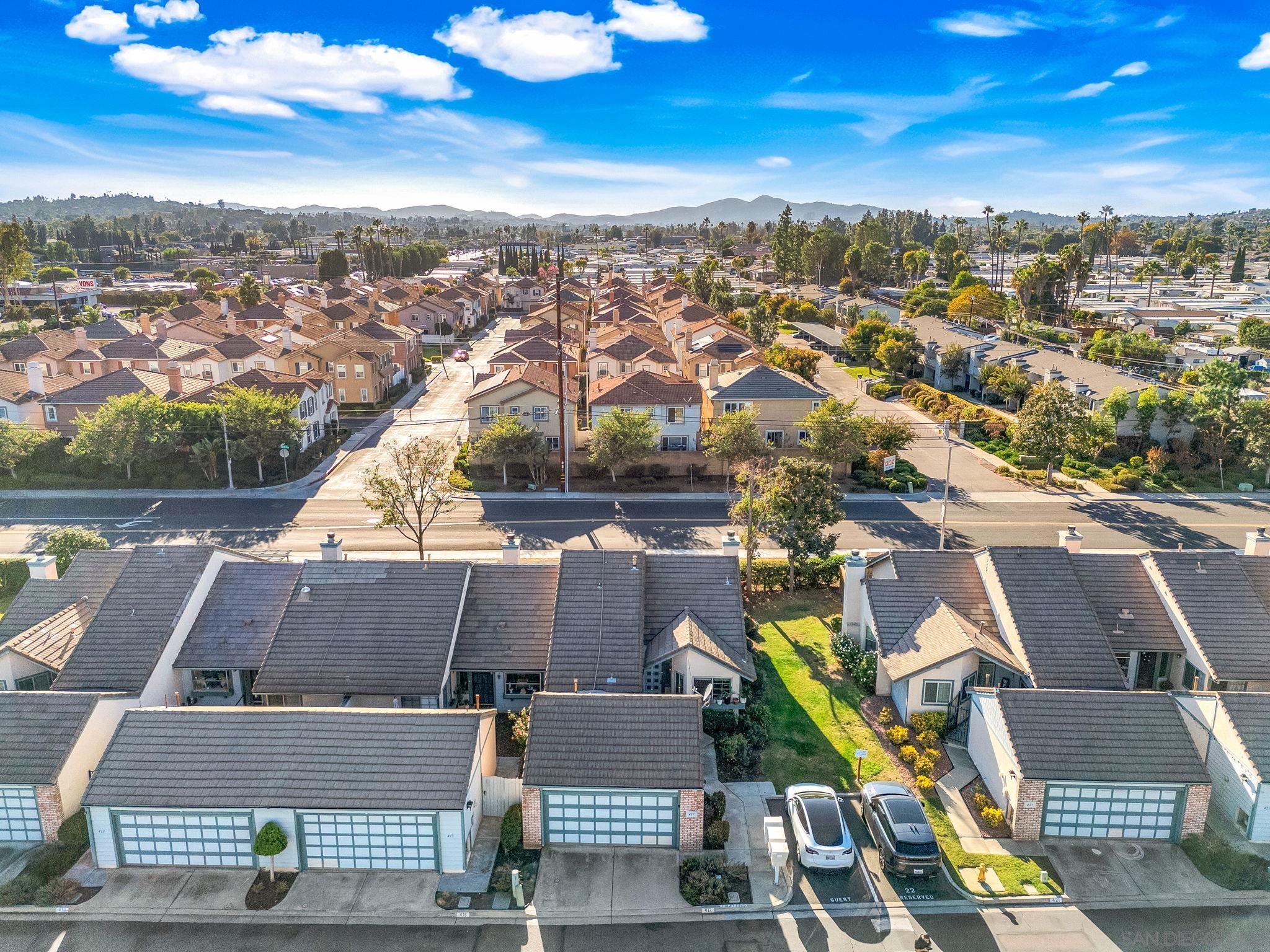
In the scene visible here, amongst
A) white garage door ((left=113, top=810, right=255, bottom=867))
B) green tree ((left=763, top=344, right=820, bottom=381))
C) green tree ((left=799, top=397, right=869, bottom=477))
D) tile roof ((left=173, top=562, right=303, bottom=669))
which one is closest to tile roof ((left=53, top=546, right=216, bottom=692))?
tile roof ((left=173, top=562, right=303, bottom=669))

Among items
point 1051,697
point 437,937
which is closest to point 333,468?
point 437,937

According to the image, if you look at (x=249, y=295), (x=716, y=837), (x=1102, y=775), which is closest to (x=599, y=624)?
(x=716, y=837)

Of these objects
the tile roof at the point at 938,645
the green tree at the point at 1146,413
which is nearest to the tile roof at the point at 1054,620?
the tile roof at the point at 938,645

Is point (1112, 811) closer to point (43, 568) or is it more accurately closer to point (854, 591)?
point (854, 591)

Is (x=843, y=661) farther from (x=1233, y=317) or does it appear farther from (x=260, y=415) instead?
(x=1233, y=317)

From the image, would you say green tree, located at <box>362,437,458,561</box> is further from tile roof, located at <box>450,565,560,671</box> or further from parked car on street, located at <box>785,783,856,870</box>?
parked car on street, located at <box>785,783,856,870</box>

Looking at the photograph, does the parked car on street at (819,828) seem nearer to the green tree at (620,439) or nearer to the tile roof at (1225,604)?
the tile roof at (1225,604)
